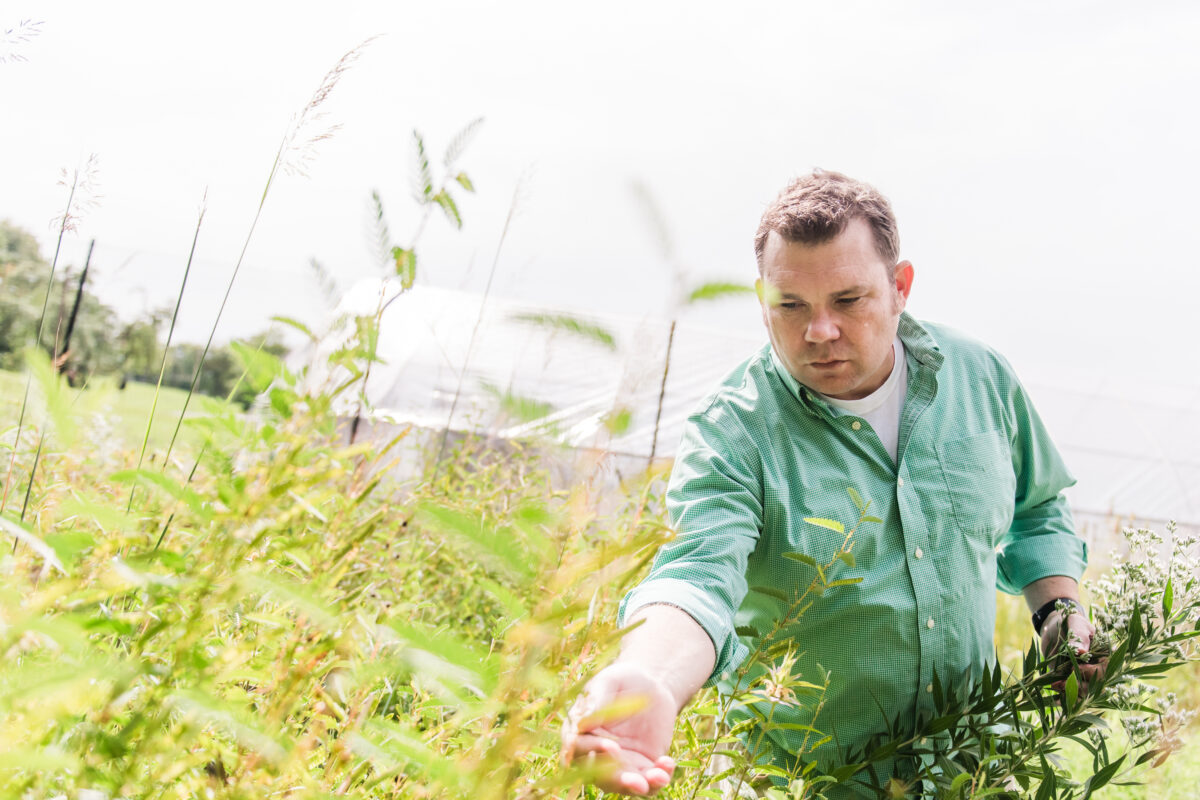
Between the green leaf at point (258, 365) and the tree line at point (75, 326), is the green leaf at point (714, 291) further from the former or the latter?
the tree line at point (75, 326)

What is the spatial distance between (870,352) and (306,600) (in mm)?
1461

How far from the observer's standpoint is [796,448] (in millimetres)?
1710

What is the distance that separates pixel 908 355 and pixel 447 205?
1493 mm

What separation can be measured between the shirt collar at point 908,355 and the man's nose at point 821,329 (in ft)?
0.41

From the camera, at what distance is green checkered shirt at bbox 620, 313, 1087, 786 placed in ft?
5.28

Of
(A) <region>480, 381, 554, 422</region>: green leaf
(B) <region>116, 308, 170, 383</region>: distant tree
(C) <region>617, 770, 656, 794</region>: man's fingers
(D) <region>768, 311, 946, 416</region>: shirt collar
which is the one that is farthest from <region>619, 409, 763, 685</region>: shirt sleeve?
(B) <region>116, 308, 170, 383</region>: distant tree

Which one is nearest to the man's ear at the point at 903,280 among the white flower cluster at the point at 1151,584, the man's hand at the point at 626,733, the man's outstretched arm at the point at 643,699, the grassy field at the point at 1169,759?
the white flower cluster at the point at 1151,584

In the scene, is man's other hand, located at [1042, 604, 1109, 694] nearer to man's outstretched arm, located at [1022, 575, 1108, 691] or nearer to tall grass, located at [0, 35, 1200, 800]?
man's outstretched arm, located at [1022, 575, 1108, 691]

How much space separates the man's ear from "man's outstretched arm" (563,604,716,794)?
1142 mm

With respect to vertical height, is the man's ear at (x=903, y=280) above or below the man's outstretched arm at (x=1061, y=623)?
above

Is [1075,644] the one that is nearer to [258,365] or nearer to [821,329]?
[821,329]

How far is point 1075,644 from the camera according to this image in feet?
4.88

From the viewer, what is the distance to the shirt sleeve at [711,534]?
122 cm

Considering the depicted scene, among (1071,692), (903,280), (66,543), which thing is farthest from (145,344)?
(1071,692)
